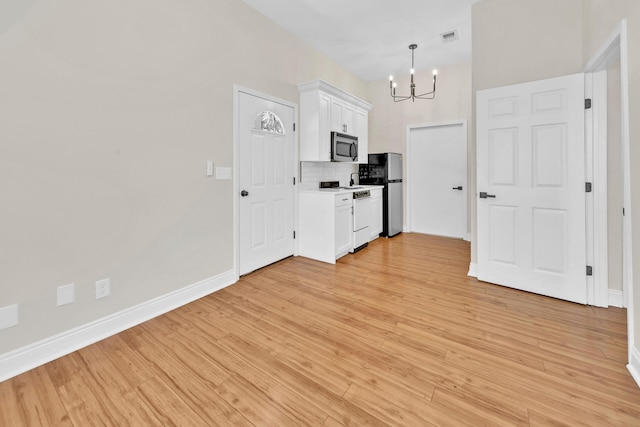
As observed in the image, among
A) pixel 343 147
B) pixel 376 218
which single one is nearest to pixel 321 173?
pixel 343 147

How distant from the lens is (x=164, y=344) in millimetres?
1986

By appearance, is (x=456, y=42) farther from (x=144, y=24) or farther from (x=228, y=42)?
(x=144, y=24)

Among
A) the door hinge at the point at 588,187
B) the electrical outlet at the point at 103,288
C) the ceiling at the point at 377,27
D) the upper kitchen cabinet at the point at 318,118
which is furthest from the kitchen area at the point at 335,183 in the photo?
the door hinge at the point at 588,187

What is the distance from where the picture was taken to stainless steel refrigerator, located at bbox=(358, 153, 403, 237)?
516 cm

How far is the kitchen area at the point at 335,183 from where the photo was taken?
3.82 m

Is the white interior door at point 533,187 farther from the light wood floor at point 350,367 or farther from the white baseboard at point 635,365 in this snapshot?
the white baseboard at point 635,365

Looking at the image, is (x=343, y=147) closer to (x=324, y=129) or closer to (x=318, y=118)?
(x=324, y=129)

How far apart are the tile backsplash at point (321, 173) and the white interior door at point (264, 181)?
0.30 m

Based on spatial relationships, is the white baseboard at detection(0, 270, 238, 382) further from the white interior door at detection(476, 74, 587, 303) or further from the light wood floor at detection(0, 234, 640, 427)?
the white interior door at detection(476, 74, 587, 303)

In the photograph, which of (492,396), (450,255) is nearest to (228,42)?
(492,396)

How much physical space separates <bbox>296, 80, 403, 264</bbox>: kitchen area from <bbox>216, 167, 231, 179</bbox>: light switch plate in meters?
1.24

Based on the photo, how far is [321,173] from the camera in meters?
4.52

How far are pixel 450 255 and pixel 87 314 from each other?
13.3ft

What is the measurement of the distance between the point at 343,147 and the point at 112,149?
3045 mm
